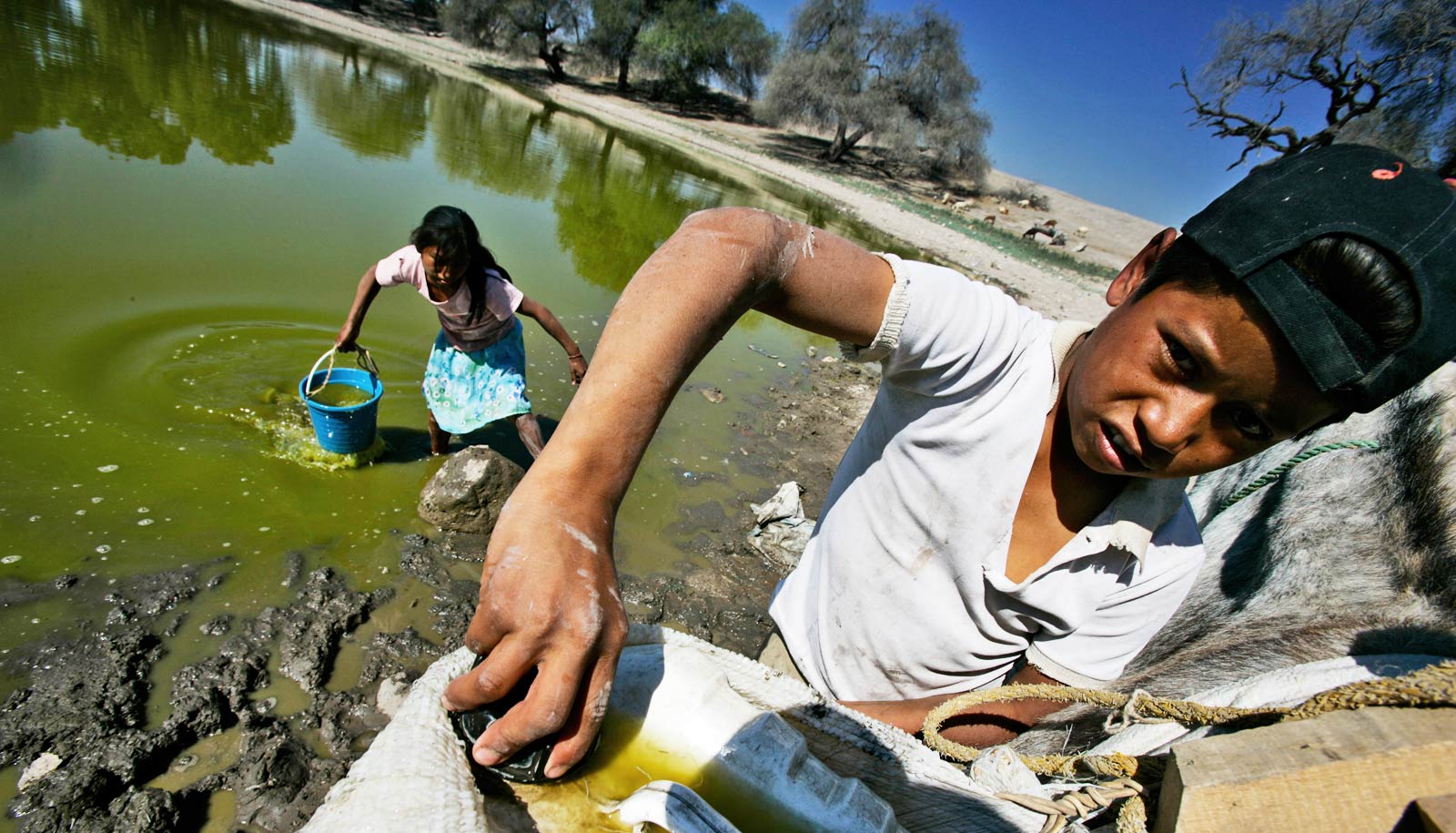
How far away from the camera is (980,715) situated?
162cm

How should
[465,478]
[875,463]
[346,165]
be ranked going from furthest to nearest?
1. [346,165]
2. [465,478]
3. [875,463]

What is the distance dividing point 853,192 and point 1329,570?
82.1 ft

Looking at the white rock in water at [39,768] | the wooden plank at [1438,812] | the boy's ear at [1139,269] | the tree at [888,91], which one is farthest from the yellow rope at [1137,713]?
the tree at [888,91]

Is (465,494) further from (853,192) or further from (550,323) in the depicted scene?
(853,192)

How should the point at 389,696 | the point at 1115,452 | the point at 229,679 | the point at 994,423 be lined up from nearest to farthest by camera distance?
the point at 1115,452, the point at 994,423, the point at 229,679, the point at 389,696

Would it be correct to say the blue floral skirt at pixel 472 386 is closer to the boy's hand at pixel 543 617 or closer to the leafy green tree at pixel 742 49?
the boy's hand at pixel 543 617

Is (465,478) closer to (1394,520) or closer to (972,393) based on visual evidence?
(972,393)

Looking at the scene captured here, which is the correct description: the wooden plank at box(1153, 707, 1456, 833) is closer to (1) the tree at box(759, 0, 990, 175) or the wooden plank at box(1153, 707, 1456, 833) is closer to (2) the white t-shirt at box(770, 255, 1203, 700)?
(2) the white t-shirt at box(770, 255, 1203, 700)

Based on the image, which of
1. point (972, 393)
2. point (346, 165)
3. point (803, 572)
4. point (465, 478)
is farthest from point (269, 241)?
point (972, 393)

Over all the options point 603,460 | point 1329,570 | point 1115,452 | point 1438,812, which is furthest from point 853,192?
point 1438,812

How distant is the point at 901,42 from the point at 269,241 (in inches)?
1375

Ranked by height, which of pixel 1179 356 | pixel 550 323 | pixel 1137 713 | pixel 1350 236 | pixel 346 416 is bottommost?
pixel 346 416

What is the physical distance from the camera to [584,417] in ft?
3.15

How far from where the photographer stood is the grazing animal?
1226 mm
